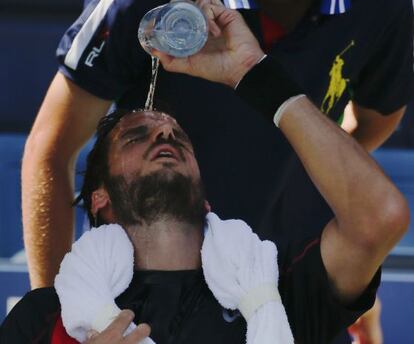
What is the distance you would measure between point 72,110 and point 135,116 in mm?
244

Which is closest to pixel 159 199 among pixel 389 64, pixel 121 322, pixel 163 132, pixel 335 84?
pixel 163 132

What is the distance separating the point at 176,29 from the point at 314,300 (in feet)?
1.76

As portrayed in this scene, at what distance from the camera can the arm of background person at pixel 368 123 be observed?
2857 mm

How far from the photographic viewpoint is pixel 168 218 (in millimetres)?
2256

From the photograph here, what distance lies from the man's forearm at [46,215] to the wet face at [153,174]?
0.31 metres

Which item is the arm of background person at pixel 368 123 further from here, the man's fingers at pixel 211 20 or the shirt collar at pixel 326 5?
the man's fingers at pixel 211 20

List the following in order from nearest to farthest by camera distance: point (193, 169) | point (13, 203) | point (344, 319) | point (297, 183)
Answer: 1. point (344, 319)
2. point (193, 169)
3. point (297, 183)
4. point (13, 203)

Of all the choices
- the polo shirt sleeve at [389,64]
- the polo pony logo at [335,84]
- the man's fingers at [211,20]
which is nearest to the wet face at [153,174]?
the man's fingers at [211,20]

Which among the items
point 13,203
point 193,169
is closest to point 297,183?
point 193,169

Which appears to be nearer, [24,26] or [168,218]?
[168,218]

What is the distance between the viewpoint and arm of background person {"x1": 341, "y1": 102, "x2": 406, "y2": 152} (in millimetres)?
2857

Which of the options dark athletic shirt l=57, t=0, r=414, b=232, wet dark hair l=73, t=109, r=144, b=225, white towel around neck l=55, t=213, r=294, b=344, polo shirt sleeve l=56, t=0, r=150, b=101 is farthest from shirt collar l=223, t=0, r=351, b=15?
white towel around neck l=55, t=213, r=294, b=344

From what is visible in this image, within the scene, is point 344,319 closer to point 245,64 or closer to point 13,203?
point 245,64

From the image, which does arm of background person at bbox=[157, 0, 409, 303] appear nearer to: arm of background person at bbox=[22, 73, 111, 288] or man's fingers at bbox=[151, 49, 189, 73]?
man's fingers at bbox=[151, 49, 189, 73]
